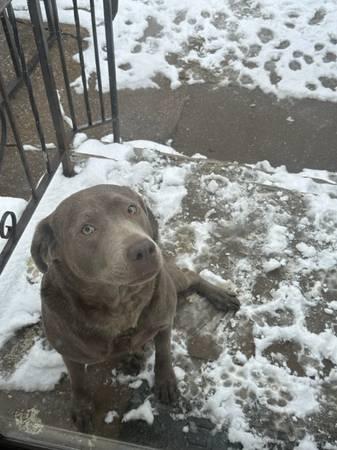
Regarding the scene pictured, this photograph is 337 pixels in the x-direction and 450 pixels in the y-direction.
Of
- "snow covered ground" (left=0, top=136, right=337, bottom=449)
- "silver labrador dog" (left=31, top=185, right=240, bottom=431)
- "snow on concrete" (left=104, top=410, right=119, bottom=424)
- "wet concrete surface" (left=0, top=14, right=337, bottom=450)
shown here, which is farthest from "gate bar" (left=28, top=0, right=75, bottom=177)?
"snow on concrete" (left=104, top=410, right=119, bottom=424)

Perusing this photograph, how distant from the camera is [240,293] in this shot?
2805 millimetres

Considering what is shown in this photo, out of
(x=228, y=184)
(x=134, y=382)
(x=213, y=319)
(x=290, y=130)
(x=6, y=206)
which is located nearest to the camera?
(x=134, y=382)

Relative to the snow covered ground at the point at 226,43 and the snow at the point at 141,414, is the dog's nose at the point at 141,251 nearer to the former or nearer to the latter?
the snow at the point at 141,414

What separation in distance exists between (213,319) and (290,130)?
2445 mm

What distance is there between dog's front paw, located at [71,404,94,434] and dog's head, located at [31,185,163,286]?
756 millimetres

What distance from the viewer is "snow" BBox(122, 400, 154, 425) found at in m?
2.28

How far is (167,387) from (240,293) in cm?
77

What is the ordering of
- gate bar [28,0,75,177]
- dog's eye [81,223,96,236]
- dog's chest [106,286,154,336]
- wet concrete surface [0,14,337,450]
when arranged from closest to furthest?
dog's eye [81,223,96,236] < dog's chest [106,286,154,336] < gate bar [28,0,75,177] < wet concrete surface [0,14,337,450]

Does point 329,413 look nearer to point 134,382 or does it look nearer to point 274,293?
point 274,293

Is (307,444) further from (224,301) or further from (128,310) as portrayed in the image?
(128,310)

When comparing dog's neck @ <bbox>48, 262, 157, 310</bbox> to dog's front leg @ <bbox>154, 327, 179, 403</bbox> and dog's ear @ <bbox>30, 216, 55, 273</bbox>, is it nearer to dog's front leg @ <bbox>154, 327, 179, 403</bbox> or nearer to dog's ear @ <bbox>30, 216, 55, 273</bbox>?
dog's ear @ <bbox>30, 216, 55, 273</bbox>

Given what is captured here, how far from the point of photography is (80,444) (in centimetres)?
179

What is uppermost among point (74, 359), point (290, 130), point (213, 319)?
point (74, 359)

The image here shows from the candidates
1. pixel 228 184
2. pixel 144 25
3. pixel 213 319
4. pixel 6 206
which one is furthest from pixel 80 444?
pixel 144 25
